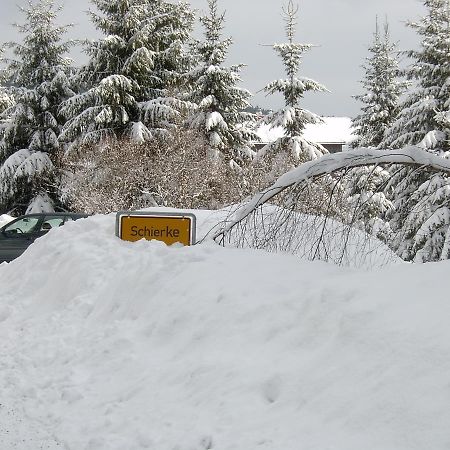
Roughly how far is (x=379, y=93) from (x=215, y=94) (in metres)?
8.96

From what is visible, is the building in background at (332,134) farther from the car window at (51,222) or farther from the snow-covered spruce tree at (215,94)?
the car window at (51,222)

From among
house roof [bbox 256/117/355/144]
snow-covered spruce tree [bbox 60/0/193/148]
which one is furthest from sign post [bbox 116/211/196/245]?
house roof [bbox 256/117/355/144]

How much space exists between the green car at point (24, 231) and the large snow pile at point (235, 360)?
6977 mm

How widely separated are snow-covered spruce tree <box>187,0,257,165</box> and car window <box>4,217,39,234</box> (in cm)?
1267

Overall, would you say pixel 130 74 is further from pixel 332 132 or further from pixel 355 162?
pixel 332 132

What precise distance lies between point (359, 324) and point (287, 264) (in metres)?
1.69

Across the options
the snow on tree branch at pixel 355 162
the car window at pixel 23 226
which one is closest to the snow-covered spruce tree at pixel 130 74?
the car window at pixel 23 226

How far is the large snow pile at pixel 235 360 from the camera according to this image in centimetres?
295

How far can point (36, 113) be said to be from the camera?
28031mm

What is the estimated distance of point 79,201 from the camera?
19.9m

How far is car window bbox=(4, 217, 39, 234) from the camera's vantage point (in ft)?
42.7

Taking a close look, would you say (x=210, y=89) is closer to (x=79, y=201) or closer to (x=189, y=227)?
(x=79, y=201)

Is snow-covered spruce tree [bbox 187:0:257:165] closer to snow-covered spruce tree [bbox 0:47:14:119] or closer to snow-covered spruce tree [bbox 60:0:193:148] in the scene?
snow-covered spruce tree [bbox 60:0:193:148]

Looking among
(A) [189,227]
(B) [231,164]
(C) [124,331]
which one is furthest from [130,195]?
(C) [124,331]
